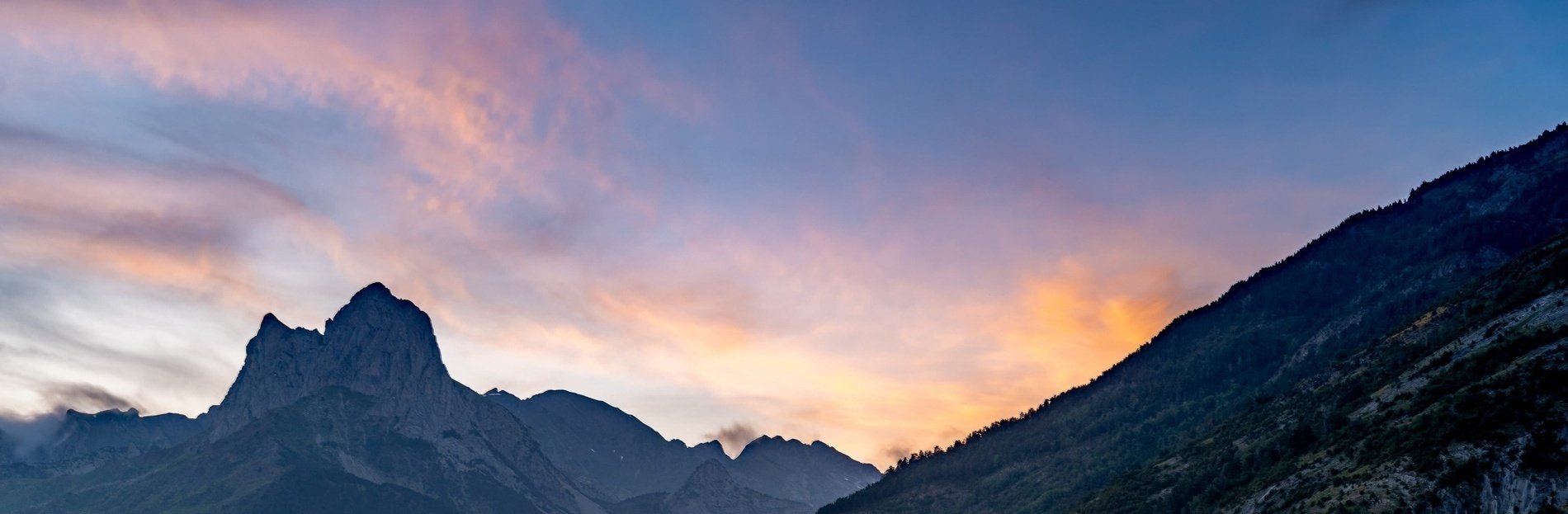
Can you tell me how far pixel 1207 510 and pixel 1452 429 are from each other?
5658cm

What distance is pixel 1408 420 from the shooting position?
148375 mm

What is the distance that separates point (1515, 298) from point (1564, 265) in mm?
8970

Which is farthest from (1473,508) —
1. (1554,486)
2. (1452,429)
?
(1452,429)

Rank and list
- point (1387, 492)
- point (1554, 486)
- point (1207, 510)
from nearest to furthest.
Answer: point (1554, 486) < point (1387, 492) < point (1207, 510)

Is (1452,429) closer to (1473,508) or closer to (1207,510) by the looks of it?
(1473,508)

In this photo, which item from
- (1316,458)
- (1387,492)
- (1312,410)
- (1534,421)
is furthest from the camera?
(1312,410)

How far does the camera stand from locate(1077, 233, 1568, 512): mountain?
116000 mm

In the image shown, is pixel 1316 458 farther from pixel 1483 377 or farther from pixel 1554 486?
pixel 1554 486

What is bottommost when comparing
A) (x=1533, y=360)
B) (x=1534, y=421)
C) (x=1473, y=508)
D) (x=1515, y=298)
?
(x=1473, y=508)

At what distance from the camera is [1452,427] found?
132125 millimetres

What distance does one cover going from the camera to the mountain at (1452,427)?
381 ft

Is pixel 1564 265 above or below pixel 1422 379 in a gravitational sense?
above

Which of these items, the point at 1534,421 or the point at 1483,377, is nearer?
the point at 1534,421

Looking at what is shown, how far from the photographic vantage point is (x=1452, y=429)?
131 meters
